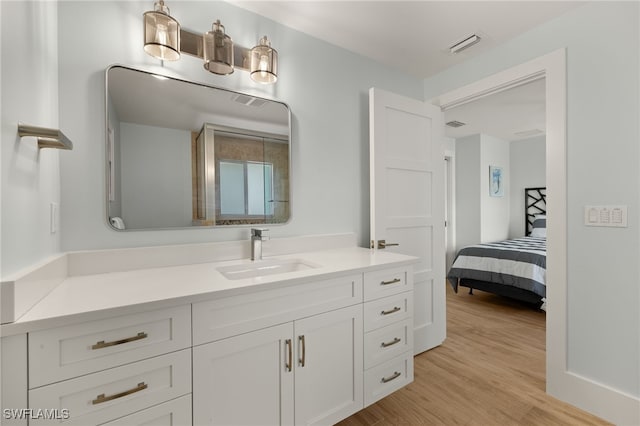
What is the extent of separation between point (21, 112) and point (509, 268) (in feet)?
13.5

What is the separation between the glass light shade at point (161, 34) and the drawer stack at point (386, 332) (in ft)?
4.84

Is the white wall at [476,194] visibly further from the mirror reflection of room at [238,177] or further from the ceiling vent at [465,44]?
the mirror reflection of room at [238,177]

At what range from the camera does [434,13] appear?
5.90ft

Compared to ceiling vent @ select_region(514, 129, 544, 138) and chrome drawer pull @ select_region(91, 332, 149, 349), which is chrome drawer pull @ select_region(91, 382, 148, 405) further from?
ceiling vent @ select_region(514, 129, 544, 138)

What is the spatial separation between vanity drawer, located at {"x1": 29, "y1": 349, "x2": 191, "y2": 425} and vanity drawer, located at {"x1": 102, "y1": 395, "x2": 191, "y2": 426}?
2 cm

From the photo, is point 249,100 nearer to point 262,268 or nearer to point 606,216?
point 262,268

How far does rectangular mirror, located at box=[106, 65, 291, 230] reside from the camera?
142 centimetres

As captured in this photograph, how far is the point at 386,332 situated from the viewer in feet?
5.19

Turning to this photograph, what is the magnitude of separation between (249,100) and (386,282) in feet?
4.38

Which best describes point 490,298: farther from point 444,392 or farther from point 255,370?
point 255,370

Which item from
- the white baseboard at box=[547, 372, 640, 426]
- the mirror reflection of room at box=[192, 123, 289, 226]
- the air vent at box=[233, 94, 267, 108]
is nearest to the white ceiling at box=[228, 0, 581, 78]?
the air vent at box=[233, 94, 267, 108]

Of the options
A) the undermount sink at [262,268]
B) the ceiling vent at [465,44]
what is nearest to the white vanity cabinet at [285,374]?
the undermount sink at [262,268]

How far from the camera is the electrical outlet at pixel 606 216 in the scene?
5.17ft

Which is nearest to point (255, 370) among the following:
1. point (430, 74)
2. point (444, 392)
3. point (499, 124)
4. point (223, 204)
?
point (223, 204)
